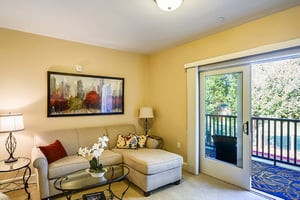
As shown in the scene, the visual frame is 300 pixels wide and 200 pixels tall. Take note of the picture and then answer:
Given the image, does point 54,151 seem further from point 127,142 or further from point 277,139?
point 277,139

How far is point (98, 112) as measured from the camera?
12.7 feet

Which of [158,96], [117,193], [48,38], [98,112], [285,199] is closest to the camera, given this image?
[285,199]

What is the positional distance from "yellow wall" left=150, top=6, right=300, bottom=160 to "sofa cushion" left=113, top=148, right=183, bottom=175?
843 mm

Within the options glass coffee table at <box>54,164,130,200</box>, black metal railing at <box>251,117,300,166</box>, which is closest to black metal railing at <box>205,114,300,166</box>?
black metal railing at <box>251,117,300,166</box>

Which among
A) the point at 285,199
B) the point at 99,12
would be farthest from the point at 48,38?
the point at 285,199

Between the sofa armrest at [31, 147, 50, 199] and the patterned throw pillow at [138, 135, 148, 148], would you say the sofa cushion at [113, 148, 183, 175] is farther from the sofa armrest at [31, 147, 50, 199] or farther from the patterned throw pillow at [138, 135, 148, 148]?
the sofa armrest at [31, 147, 50, 199]

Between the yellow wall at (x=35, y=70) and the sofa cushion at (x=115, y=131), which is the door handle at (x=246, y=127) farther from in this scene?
the yellow wall at (x=35, y=70)

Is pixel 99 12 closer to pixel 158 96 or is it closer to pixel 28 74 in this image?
pixel 28 74

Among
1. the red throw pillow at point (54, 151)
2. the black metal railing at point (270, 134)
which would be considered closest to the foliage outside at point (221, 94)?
the black metal railing at point (270, 134)

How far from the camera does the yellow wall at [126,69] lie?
109 inches

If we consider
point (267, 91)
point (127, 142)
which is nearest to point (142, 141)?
point (127, 142)

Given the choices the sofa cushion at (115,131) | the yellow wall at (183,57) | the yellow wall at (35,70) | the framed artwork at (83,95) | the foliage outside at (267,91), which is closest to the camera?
the yellow wall at (183,57)

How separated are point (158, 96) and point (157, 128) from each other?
781mm

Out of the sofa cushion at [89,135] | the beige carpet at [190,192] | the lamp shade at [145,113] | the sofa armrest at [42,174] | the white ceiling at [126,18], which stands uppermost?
the white ceiling at [126,18]
